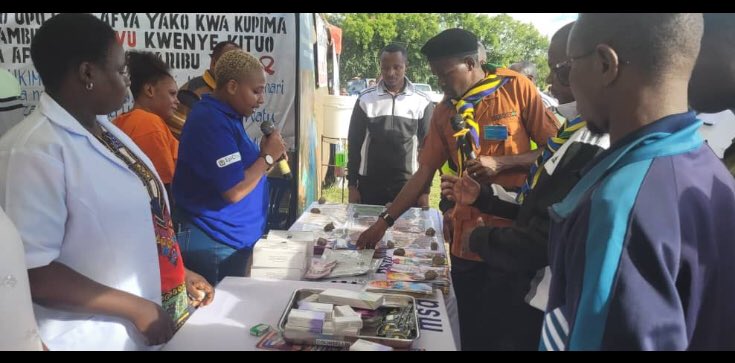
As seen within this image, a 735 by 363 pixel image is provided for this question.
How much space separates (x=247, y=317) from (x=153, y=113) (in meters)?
1.97

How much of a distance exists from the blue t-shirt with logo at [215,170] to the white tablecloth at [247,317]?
58 centimetres

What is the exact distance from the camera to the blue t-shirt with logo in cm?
235

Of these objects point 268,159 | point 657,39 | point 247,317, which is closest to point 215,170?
point 268,159

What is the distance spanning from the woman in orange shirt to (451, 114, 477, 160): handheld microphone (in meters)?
1.63

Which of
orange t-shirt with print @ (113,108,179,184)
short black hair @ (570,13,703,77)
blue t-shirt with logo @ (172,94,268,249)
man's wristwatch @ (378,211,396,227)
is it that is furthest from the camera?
orange t-shirt with print @ (113,108,179,184)

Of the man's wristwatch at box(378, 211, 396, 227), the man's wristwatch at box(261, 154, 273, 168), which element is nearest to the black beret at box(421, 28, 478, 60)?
the man's wristwatch at box(378, 211, 396, 227)

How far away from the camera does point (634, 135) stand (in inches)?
36.1

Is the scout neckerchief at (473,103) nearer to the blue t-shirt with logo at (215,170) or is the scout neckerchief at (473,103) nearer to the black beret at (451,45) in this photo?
the black beret at (451,45)

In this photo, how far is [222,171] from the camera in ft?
7.70

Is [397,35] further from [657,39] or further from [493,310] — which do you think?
[657,39]

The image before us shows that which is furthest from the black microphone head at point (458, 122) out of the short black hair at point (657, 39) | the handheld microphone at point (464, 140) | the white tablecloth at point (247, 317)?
the short black hair at point (657, 39)

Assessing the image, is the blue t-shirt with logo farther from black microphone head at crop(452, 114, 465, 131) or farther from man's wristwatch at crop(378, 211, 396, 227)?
black microphone head at crop(452, 114, 465, 131)
